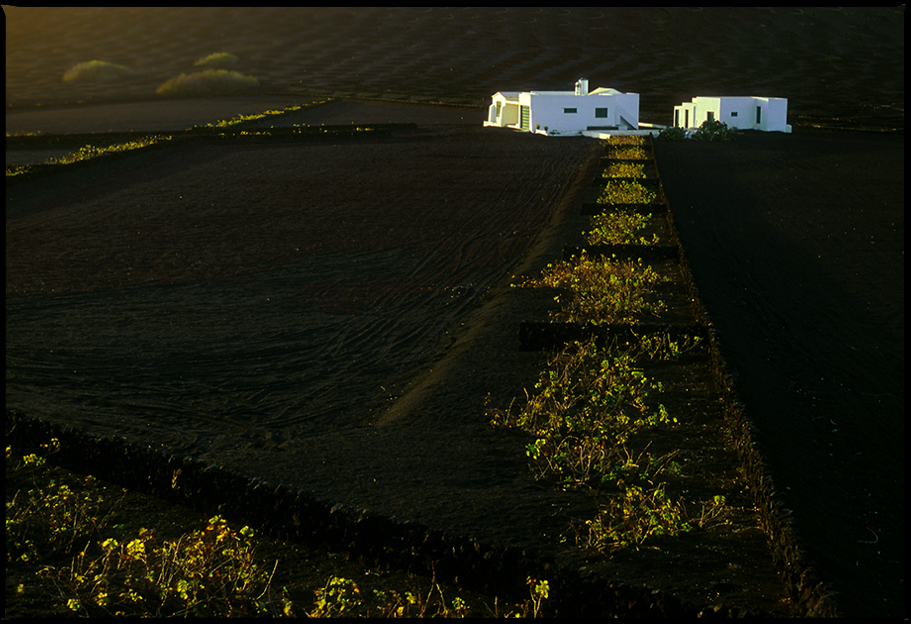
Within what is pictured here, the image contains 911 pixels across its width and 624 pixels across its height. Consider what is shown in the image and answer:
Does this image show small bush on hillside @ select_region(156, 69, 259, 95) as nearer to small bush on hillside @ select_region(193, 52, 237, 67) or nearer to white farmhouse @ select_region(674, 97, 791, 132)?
small bush on hillside @ select_region(193, 52, 237, 67)

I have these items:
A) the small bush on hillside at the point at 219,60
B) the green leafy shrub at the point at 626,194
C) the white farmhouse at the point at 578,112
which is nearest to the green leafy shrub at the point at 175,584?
the green leafy shrub at the point at 626,194

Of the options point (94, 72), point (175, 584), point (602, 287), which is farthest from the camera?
point (94, 72)

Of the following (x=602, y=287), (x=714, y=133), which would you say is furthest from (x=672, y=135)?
(x=602, y=287)

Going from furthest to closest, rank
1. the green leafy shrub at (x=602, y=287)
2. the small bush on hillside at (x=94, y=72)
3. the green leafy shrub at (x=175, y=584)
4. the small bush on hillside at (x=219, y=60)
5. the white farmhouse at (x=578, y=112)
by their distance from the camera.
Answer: the small bush on hillside at (x=219, y=60)
the small bush on hillside at (x=94, y=72)
the white farmhouse at (x=578, y=112)
the green leafy shrub at (x=602, y=287)
the green leafy shrub at (x=175, y=584)

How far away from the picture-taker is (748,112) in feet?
155

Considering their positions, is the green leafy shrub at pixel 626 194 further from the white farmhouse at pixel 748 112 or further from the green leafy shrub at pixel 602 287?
the white farmhouse at pixel 748 112

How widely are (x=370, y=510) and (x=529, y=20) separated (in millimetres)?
119612

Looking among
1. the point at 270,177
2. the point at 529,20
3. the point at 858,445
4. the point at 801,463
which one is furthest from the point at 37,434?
the point at 529,20

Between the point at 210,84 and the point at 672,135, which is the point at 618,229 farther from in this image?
the point at 210,84

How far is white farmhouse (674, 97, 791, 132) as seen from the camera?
46.6 metres

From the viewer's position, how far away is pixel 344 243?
16.8m

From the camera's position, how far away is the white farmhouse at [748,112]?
46594 millimetres

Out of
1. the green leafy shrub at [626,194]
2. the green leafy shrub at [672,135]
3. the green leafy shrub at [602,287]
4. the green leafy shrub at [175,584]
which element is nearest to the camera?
the green leafy shrub at [175,584]

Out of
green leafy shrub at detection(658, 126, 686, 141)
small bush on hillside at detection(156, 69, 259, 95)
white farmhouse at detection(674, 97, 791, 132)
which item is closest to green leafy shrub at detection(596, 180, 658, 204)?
green leafy shrub at detection(658, 126, 686, 141)
